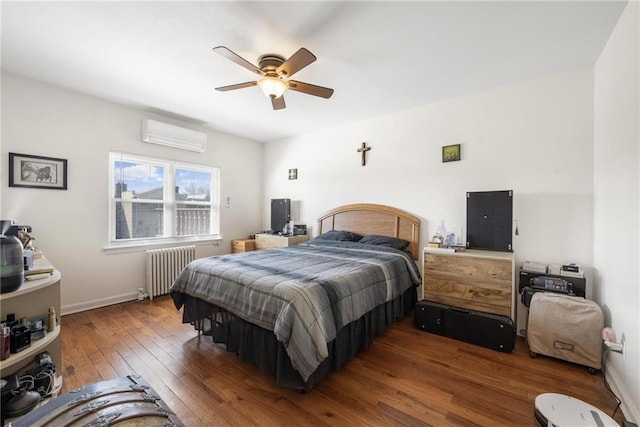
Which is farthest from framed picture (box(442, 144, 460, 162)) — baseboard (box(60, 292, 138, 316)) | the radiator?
baseboard (box(60, 292, 138, 316))

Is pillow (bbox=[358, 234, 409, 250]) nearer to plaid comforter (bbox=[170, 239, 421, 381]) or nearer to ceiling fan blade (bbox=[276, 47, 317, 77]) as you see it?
plaid comforter (bbox=[170, 239, 421, 381])

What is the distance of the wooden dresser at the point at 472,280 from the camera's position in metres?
2.42

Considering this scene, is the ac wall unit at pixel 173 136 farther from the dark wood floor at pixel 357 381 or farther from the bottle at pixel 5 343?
the bottle at pixel 5 343

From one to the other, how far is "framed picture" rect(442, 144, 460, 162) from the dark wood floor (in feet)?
6.52

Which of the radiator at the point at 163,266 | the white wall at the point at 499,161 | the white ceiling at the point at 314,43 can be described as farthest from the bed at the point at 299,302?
the white ceiling at the point at 314,43

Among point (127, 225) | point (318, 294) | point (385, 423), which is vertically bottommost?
point (385, 423)

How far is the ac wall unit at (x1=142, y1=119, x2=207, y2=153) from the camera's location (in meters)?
3.57

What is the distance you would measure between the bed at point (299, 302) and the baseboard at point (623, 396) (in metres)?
1.56

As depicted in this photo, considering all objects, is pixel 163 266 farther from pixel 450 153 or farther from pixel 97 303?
pixel 450 153

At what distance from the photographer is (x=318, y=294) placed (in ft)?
6.06

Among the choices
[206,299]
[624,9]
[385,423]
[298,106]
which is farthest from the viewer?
[298,106]

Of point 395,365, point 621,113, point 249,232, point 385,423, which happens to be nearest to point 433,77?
point 621,113

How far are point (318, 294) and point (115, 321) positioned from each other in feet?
8.33

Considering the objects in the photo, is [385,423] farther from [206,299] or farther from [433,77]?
[433,77]
